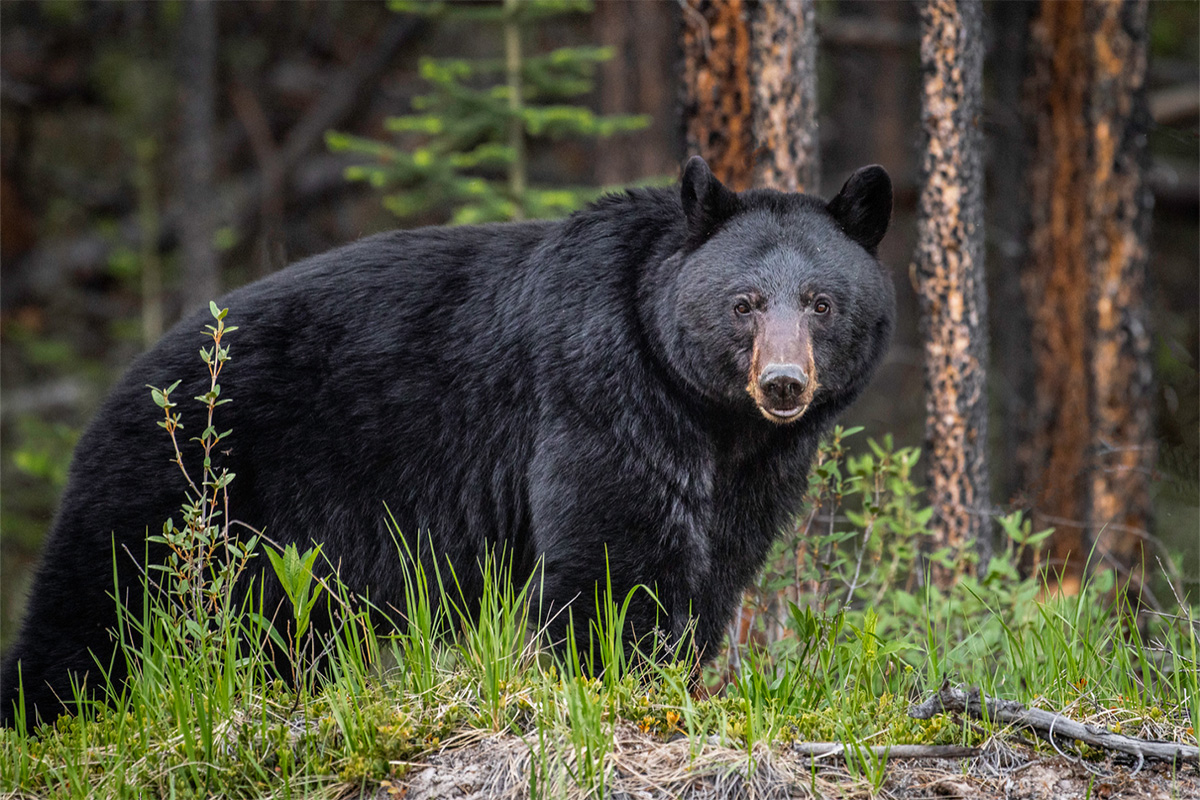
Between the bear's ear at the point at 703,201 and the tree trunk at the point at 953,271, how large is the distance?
160 centimetres

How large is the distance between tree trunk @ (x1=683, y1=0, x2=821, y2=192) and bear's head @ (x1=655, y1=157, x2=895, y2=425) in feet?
4.22

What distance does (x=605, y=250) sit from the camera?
3.91 m

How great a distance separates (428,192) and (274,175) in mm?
6237

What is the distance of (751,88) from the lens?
5.08m

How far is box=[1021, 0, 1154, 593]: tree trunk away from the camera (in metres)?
6.82

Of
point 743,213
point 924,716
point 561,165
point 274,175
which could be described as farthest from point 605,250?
point 561,165

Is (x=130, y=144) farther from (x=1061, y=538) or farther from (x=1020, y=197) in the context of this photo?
(x=1061, y=538)

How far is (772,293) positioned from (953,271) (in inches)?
68.6

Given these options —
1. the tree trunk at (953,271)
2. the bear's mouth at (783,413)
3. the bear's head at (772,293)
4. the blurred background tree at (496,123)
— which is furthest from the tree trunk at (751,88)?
the bear's mouth at (783,413)

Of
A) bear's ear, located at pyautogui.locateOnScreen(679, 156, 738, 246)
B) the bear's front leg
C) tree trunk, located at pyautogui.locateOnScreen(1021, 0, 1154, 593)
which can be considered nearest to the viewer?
the bear's front leg

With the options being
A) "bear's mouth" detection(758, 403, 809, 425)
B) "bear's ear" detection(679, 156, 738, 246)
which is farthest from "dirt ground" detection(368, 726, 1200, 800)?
"bear's ear" detection(679, 156, 738, 246)

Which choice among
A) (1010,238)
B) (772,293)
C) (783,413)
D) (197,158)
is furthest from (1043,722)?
(197,158)

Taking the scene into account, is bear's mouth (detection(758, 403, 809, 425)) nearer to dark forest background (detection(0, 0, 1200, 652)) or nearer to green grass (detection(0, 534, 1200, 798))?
green grass (detection(0, 534, 1200, 798))

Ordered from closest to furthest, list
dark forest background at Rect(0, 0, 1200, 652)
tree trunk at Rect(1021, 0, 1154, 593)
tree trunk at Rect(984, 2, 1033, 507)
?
tree trunk at Rect(1021, 0, 1154, 593) < tree trunk at Rect(984, 2, 1033, 507) < dark forest background at Rect(0, 0, 1200, 652)
